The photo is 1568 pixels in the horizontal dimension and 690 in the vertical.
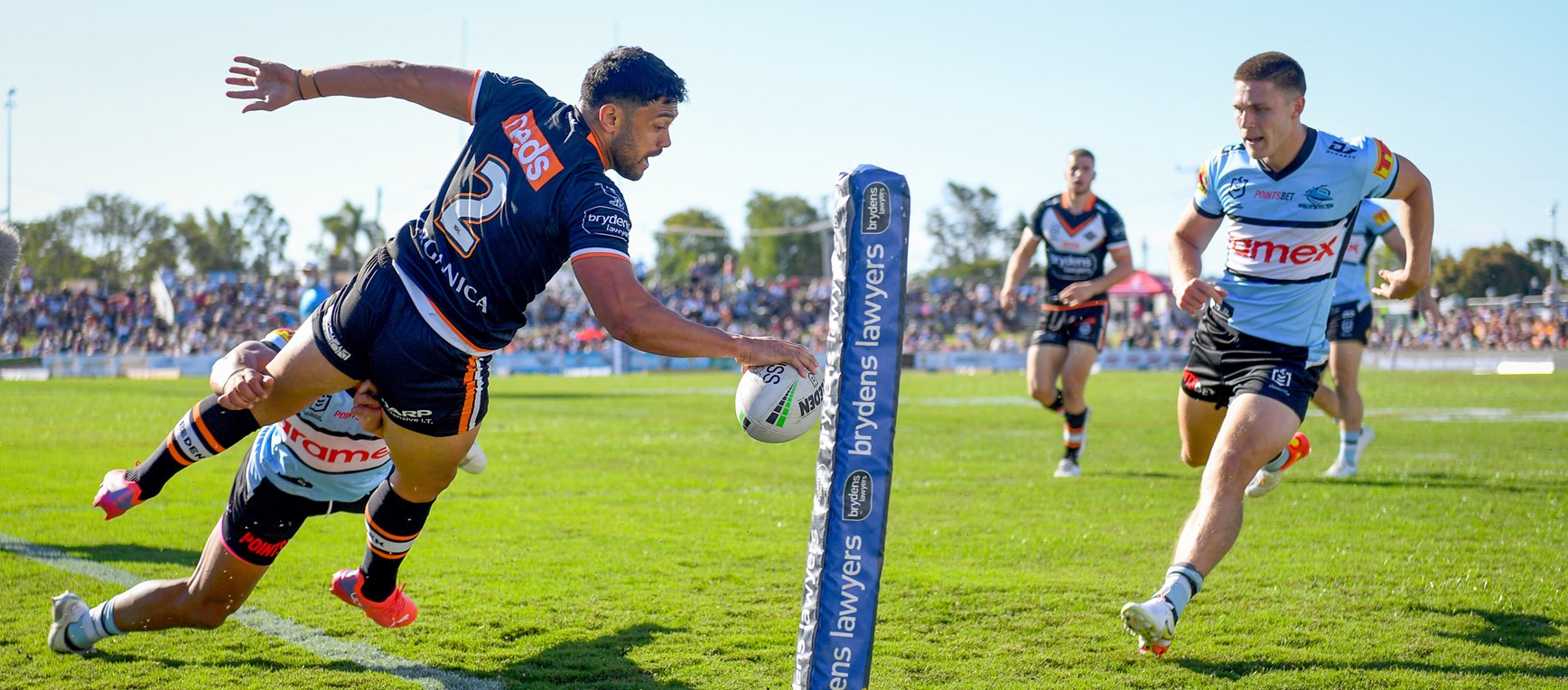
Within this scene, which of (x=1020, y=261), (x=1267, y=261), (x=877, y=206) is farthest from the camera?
(x=1020, y=261)

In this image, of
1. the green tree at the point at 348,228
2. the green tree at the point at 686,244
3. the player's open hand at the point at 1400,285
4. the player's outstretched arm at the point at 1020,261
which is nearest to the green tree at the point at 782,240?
the green tree at the point at 686,244

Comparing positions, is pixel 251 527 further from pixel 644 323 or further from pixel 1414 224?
pixel 1414 224

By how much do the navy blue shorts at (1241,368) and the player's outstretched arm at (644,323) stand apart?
2.56m

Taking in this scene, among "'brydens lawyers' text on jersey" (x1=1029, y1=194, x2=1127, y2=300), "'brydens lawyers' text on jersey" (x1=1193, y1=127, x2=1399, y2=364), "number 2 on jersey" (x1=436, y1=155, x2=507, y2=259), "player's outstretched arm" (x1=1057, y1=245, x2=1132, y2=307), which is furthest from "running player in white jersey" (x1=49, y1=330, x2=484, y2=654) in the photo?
"'brydens lawyers' text on jersey" (x1=1029, y1=194, x2=1127, y2=300)

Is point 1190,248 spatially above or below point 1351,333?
above

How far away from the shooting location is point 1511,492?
347 inches

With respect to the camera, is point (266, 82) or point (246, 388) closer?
point (246, 388)

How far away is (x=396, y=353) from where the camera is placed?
391 centimetres

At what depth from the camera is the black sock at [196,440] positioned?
454 cm

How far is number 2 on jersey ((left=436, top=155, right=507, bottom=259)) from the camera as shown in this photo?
12.5ft

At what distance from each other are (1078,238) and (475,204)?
25.5ft

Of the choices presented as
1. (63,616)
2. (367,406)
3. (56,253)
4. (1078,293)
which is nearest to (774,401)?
(367,406)

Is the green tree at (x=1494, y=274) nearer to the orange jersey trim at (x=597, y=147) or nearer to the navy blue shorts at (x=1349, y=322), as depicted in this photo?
the navy blue shorts at (x=1349, y=322)

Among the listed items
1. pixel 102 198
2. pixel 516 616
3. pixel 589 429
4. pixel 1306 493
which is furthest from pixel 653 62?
pixel 102 198
